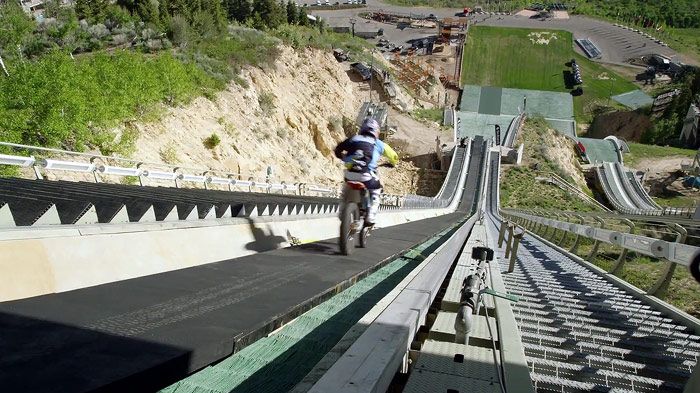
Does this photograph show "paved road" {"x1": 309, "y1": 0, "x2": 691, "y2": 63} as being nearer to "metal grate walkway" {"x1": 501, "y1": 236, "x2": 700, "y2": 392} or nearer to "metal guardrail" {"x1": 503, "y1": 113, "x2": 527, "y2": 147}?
"metal guardrail" {"x1": 503, "y1": 113, "x2": 527, "y2": 147}

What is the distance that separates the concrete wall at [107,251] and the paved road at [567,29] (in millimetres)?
111746

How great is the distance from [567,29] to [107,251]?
144812 millimetres

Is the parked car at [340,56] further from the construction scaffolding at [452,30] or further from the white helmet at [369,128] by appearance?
the white helmet at [369,128]

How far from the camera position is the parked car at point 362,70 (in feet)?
228

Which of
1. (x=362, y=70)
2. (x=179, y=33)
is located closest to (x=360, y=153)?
(x=179, y=33)

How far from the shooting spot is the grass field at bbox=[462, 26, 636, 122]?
98.8 meters

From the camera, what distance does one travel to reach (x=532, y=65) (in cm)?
10906

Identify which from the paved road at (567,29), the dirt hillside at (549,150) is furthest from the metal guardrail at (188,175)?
the paved road at (567,29)

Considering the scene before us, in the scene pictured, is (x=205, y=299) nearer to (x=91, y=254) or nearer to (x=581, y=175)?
(x=91, y=254)

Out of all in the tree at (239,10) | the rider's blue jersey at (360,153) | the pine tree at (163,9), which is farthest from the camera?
the tree at (239,10)

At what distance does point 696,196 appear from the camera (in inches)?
2473

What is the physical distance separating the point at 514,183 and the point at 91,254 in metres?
58.7

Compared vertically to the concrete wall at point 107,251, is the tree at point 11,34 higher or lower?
higher

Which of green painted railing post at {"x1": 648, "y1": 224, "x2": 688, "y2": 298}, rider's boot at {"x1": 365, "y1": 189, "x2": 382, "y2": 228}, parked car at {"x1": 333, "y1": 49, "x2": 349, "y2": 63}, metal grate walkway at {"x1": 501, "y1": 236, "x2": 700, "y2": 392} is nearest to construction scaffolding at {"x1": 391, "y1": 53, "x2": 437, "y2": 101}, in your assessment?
parked car at {"x1": 333, "y1": 49, "x2": 349, "y2": 63}
